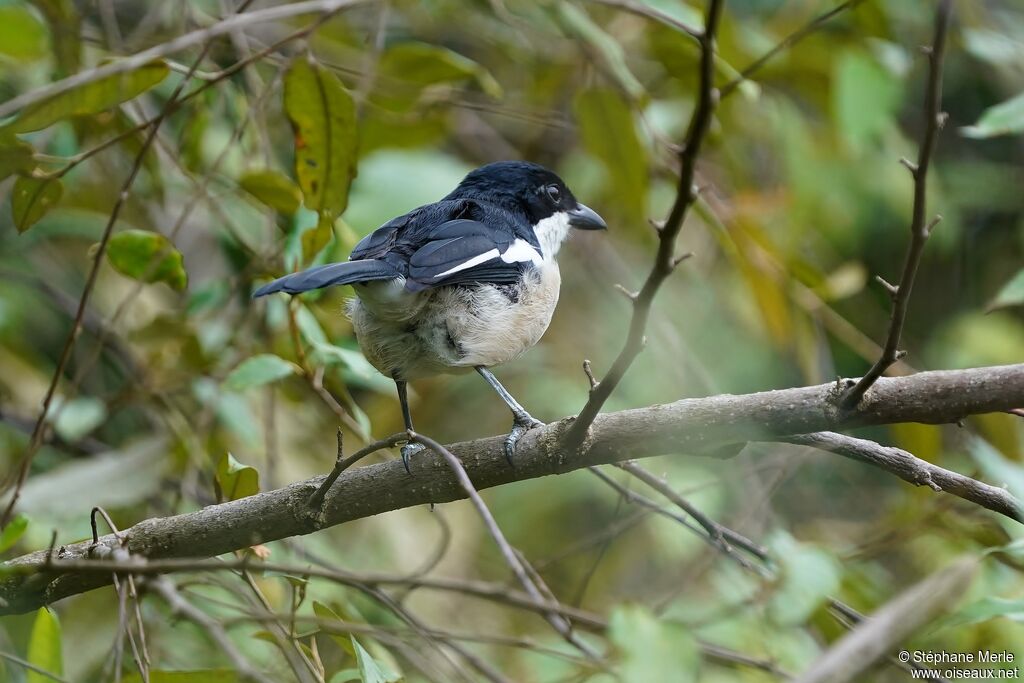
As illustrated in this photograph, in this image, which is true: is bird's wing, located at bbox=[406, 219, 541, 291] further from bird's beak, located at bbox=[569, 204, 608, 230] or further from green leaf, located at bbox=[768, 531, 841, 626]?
green leaf, located at bbox=[768, 531, 841, 626]

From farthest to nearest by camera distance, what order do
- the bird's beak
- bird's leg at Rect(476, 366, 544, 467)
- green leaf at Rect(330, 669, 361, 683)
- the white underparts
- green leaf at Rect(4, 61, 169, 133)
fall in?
the bird's beak
the white underparts
green leaf at Rect(4, 61, 169, 133)
bird's leg at Rect(476, 366, 544, 467)
green leaf at Rect(330, 669, 361, 683)

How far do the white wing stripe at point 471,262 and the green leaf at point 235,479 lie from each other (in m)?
0.78

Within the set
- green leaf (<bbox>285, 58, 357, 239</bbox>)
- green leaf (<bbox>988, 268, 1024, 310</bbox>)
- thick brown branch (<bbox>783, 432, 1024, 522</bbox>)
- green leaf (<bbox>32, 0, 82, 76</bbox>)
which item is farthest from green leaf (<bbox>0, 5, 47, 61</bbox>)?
green leaf (<bbox>988, 268, 1024, 310</bbox>)

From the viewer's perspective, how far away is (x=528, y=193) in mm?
3881

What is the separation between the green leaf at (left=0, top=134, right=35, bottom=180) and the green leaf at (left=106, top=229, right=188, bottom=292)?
280mm

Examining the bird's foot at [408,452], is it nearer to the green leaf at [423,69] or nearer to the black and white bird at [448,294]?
the black and white bird at [448,294]

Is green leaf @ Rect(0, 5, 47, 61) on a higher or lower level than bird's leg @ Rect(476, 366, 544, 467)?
higher

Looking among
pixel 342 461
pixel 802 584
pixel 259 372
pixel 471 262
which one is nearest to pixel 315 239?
pixel 259 372

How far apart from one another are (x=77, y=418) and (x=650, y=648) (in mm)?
2763

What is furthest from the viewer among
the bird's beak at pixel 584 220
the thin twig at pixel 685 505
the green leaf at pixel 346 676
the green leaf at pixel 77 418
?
the bird's beak at pixel 584 220

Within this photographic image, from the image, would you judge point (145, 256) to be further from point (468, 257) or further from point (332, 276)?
point (468, 257)

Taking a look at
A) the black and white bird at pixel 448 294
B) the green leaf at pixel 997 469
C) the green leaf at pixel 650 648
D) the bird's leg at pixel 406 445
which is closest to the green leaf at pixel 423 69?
the black and white bird at pixel 448 294

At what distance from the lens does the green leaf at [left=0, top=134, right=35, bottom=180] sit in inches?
100

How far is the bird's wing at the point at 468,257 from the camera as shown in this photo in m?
2.98
